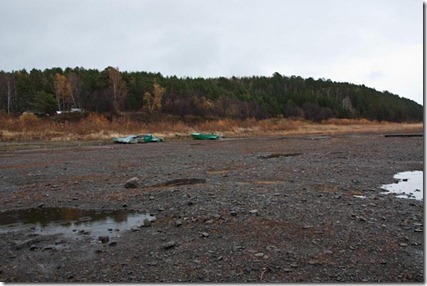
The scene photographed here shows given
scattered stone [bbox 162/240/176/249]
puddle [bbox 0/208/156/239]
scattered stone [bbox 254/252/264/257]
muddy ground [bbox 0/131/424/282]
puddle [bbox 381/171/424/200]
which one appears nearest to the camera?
muddy ground [bbox 0/131/424/282]

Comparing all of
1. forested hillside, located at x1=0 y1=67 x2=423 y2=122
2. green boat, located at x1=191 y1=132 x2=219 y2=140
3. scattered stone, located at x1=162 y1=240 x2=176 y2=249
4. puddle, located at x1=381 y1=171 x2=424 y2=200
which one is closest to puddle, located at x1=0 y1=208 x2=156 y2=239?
scattered stone, located at x1=162 y1=240 x2=176 y2=249

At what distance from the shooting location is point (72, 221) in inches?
368

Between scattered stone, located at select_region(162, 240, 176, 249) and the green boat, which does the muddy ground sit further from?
the green boat

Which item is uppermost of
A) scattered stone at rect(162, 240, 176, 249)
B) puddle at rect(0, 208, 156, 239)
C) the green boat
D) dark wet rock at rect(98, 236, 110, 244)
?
the green boat

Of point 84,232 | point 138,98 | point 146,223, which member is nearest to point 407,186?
point 146,223

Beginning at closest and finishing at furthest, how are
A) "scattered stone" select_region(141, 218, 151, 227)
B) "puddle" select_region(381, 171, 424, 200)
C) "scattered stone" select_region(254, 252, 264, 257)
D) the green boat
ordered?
"scattered stone" select_region(254, 252, 264, 257)
"scattered stone" select_region(141, 218, 151, 227)
"puddle" select_region(381, 171, 424, 200)
the green boat

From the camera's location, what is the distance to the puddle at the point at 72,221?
8517 millimetres

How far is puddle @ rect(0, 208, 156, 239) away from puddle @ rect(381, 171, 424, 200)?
7718 millimetres

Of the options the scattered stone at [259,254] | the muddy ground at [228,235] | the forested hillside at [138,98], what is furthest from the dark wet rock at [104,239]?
the forested hillside at [138,98]

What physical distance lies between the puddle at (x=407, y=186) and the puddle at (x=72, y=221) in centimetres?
772

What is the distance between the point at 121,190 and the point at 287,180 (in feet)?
20.0

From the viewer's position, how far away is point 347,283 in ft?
17.8

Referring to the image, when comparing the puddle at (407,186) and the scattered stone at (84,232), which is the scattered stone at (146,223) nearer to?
the scattered stone at (84,232)

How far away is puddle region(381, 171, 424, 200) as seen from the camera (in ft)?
37.7
